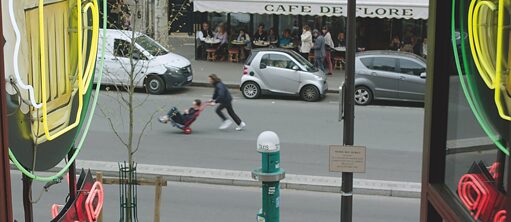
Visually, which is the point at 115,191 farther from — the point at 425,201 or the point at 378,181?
the point at 425,201

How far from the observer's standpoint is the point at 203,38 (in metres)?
27.0

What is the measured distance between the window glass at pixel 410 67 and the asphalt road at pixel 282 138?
38.5 inches

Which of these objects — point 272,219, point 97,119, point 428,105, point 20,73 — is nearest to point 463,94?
point 428,105

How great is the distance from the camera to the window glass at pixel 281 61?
19.7 metres

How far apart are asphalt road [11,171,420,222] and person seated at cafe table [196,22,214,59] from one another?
606 inches

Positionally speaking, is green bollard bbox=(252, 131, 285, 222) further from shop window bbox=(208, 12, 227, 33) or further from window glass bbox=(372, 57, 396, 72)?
shop window bbox=(208, 12, 227, 33)

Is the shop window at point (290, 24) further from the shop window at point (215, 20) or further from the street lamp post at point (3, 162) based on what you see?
the street lamp post at point (3, 162)

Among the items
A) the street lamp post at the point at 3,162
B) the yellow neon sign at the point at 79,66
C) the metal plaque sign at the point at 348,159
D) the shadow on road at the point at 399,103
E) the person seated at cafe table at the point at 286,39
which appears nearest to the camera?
the street lamp post at the point at 3,162

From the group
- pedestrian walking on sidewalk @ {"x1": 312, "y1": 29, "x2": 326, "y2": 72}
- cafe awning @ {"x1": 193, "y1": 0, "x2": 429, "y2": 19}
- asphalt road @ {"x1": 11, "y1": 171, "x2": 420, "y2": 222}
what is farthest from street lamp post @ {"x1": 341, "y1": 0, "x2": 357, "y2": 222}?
cafe awning @ {"x1": 193, "y1": 0, "x2": 429, "y2": 19}

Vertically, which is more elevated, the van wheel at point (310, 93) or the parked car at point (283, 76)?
the parked car at point (283, 76)

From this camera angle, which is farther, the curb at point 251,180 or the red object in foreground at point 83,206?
the curb at point 251,180

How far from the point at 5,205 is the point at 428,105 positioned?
242 centimetres

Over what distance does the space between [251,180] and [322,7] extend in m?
13.0

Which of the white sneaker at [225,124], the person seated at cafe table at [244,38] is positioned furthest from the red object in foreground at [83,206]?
the person seated at cafe table at [244,38]
